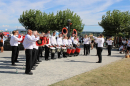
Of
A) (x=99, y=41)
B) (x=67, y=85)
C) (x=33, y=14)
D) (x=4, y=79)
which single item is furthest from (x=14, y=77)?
(x=33, y=14)

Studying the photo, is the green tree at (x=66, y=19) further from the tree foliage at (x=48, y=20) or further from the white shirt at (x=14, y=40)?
the white shirt at (x=14, y=40)

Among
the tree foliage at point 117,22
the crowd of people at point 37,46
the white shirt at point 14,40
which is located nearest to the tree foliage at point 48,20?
the tree foliage at point 117,22

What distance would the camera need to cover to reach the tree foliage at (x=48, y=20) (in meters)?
36.0

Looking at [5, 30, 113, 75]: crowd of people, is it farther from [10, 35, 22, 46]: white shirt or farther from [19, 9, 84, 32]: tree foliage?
[19, 9, 84, 32]: tree foliage

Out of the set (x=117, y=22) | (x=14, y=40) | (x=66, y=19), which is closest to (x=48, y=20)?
(x=66, y=19)

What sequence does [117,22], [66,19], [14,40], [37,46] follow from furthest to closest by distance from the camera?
[66,19] < [117,22] < [14,40] < [37,46]

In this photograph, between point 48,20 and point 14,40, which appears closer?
point 14,40

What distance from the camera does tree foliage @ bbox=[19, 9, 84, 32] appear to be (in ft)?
118

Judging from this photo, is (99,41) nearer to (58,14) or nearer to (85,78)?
(85,78)

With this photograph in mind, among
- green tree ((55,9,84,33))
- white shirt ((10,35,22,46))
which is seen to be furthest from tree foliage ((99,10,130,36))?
white shirt ((10,35,22,46))

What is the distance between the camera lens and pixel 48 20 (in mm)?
39344

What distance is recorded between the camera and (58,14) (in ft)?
121

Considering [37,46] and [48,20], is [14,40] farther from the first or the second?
[48,20]

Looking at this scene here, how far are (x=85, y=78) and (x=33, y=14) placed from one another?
37.7 m
